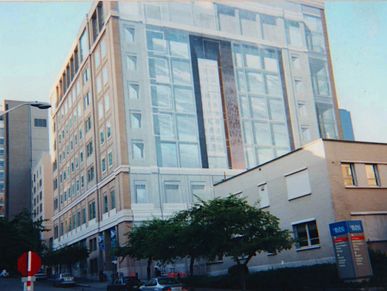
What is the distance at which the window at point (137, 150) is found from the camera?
60.0 metres

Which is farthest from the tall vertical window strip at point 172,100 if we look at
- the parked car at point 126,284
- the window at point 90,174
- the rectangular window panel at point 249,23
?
the parked car at point 126,284

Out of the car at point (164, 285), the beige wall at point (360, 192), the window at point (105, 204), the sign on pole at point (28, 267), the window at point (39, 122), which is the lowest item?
the car at point (164, 285)

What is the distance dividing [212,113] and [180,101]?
4.45m

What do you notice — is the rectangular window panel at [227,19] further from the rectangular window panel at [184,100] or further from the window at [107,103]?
the window at [107,103]

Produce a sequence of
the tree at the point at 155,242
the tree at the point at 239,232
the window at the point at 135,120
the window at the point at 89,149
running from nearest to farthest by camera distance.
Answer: the tree at the point at 239,232 → the tree at the point at 155,242 → the window at the point at 135,120 → the window at the point at 89,149

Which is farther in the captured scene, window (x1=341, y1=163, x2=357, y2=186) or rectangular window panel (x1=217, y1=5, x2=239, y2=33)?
rectangular window panel (x1=217, y1=5, x2=239, y2=33)

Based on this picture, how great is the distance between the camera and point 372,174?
3456cm

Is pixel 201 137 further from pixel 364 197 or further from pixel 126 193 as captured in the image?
pixel 364 197

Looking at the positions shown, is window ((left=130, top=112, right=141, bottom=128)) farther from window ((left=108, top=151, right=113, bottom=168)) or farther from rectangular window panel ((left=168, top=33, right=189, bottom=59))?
rectangular window panel ((left=168, top=33, right=189, bottom=59))

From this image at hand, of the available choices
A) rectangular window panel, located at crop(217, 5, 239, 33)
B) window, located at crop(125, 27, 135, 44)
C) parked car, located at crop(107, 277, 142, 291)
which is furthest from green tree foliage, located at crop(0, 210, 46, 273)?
rectangular window panel, located at crop(217, 5, 239, 33)

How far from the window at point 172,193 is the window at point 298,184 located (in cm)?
2589

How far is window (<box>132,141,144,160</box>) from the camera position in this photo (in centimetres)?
5998

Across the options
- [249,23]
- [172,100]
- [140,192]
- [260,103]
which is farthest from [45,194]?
[249,23]

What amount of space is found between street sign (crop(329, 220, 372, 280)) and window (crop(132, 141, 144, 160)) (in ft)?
116
